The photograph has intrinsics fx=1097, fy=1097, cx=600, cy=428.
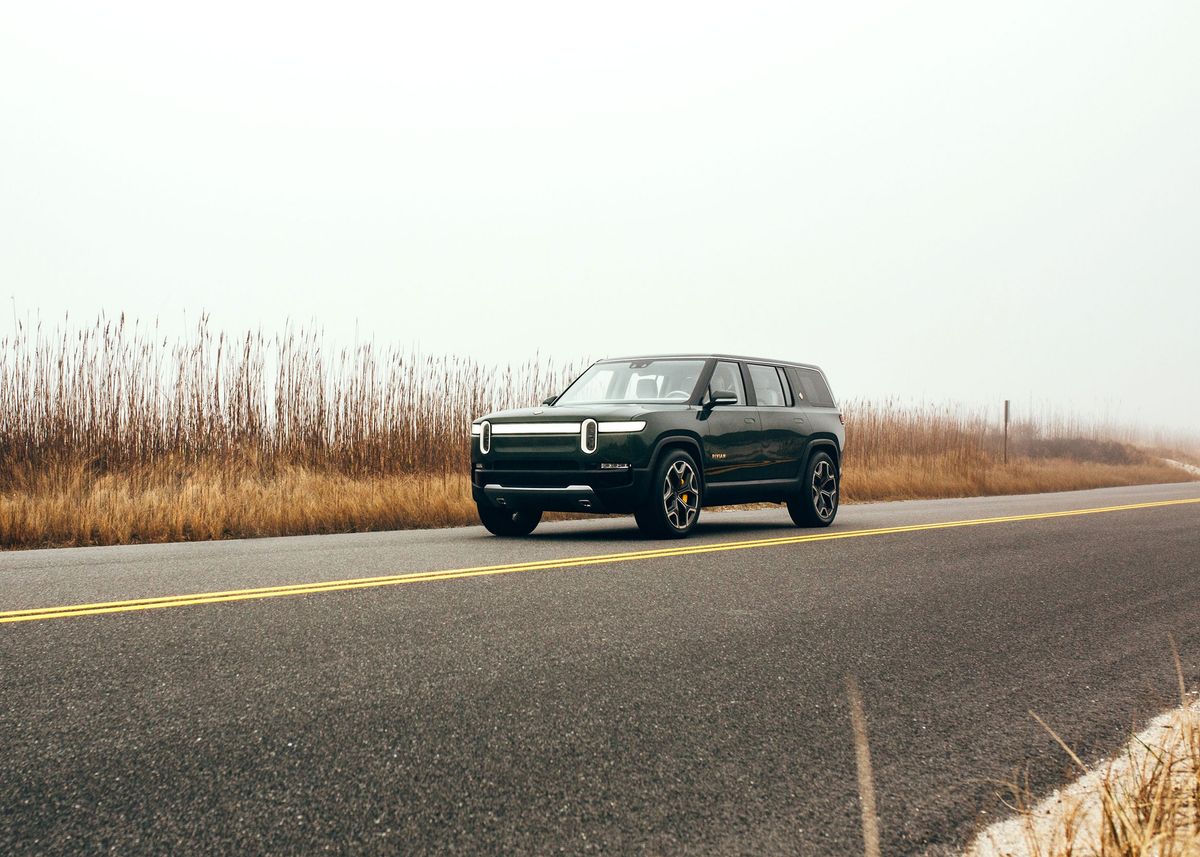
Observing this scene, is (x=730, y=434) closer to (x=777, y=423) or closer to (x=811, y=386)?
(x=777, y=423)

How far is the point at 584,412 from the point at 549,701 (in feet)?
20.4

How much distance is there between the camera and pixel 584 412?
10.3 meters

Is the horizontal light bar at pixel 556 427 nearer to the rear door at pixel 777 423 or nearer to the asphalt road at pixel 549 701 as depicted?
the rear door at pixel 777 423

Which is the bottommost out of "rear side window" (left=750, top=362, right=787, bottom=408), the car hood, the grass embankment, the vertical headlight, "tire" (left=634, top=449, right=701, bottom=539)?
the grass embankment

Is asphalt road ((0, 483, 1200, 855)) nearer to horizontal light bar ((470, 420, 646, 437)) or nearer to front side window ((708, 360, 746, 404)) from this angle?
horizontal light bar ((470, 420, 646, 437))

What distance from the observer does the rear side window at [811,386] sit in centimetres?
1274

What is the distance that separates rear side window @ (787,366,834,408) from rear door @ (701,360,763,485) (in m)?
1.17

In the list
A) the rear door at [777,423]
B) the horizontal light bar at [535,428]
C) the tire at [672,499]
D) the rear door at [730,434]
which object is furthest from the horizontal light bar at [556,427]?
the rear door at [777,423]

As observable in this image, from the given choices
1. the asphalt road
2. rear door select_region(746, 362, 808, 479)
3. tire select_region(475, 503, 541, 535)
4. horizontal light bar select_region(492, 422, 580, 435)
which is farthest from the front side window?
the asphalt road

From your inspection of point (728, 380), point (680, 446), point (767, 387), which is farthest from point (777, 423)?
point (680, 446)

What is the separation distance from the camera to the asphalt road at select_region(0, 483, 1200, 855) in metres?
3.06

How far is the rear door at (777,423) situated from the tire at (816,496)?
0.70 ft

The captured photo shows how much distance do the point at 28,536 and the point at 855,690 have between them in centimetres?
895

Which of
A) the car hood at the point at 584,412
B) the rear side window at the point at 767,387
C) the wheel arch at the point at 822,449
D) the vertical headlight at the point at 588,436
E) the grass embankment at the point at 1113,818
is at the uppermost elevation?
the rear side window at the point at 767,387
